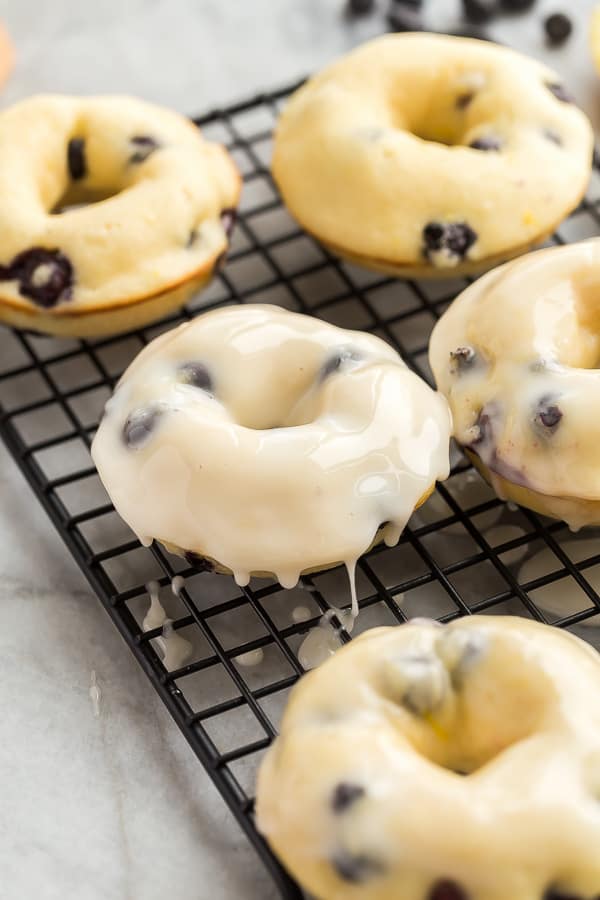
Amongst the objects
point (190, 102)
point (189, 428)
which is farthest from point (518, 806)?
point (190, 102)

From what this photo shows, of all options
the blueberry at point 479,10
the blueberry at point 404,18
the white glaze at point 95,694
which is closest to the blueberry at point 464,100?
the blueberry at point 404,18

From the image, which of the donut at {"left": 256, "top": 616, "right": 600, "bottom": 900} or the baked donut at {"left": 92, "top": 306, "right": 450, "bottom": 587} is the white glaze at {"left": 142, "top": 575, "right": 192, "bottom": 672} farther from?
the donut at {"left": 256, "top": 616, "right": 600, "bottom": 900}

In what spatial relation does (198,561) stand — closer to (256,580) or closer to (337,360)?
(256,580)

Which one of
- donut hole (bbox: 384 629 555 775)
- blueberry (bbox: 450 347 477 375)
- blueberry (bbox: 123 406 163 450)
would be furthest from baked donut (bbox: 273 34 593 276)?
donut hole (bbox: 384 629 555 775)

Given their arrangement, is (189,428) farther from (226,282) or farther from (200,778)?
(226,282)

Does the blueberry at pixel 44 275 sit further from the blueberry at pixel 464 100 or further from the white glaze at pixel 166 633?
the blueberry at pixel 464 100

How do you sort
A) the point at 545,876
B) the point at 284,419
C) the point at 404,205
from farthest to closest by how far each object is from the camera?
the point at 404,205
the point at 284,419
the point at 545,876

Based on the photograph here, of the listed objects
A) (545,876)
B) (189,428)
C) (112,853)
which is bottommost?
(112,853)
